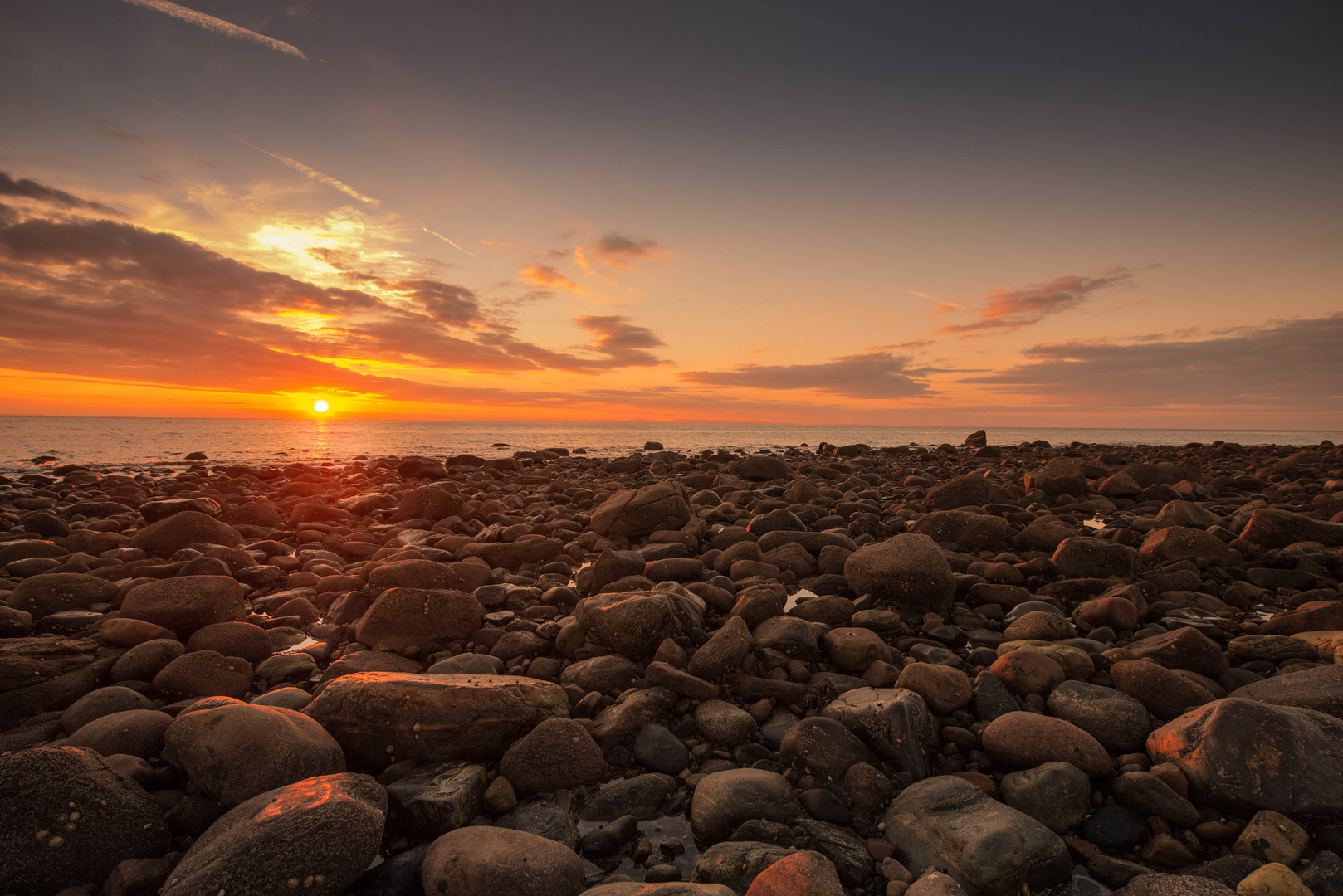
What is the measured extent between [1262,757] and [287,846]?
14.7 ft

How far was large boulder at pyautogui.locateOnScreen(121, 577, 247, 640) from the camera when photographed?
4547 mm

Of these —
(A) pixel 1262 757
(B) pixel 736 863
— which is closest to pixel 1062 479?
(A) pixel 1262 757

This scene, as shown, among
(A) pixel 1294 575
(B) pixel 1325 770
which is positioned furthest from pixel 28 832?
(A) pixel 1294 575

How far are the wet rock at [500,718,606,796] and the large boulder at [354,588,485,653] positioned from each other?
1986 mm

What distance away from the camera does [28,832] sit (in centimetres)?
246

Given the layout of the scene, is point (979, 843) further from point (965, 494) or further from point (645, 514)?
point (965, 494)

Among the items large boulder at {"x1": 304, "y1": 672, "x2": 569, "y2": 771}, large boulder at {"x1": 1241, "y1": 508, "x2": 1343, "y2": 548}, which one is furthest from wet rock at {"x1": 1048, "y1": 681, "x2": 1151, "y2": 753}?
Result: large boulder at {"x1": 1241, "y1": 508, "x2": 1343, "y2": 548}

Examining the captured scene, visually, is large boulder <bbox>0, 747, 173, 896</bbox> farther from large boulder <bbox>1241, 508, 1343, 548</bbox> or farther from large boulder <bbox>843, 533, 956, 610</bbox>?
large boulder <bbox>1241, 508, 1343, 548</bbox>

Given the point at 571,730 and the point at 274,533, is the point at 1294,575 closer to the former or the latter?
the point at 571,730

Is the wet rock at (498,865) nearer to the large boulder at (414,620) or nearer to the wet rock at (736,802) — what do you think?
the wet rock at (736,802)

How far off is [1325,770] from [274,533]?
1098cm

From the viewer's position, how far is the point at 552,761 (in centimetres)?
319

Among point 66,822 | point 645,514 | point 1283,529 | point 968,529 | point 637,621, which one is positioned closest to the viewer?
point 66,822

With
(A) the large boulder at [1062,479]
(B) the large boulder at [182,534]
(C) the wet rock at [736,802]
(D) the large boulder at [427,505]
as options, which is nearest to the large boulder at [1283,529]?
(A) the large boulder at [1062,479]
